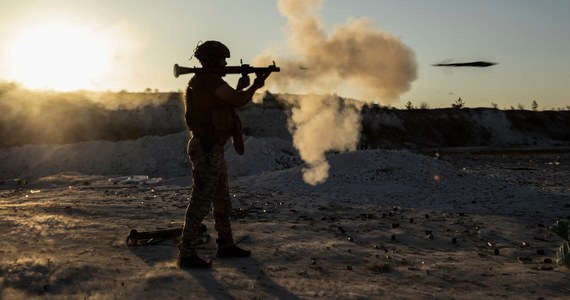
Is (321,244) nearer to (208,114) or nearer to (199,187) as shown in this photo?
(199,187)

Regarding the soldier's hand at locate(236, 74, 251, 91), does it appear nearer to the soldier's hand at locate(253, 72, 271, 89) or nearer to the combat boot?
the soldier's hand at locate(253, 72, 271, 89)

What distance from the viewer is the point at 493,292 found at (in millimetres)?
5305

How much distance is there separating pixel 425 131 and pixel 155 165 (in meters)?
31.8

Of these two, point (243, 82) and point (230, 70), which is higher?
point (230, 70)

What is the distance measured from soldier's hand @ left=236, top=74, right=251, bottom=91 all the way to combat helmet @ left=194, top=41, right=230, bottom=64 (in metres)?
0.38

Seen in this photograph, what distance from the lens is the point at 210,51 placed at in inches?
244

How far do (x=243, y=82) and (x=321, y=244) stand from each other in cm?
264

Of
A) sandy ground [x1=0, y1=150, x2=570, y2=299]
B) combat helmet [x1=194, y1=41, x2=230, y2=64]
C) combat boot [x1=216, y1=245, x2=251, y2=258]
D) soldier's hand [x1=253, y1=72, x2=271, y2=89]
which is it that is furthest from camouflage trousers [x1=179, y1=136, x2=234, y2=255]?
combat helmet [x1=194, y1=41, x2=230, y2=64]

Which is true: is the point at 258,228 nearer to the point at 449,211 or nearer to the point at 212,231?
the point at 212,231

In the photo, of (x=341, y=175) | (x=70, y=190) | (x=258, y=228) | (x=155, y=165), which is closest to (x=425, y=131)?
(x=155, y=165)

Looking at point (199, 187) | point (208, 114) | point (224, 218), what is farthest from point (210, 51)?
point (224, 218)

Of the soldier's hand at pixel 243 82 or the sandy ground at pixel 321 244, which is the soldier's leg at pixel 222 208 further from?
the soldier's hand at pixel 243 82

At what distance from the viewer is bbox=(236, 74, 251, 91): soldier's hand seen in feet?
21.5

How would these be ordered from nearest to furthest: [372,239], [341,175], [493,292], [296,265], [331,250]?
1. [493,292]
2. [296,265]
3. [331,250]
4. [372,239]
5. [341,175]
